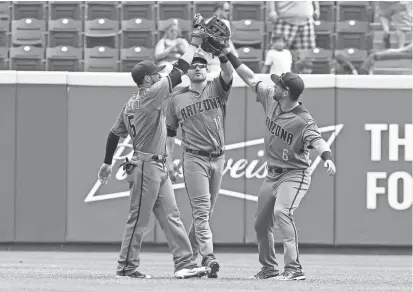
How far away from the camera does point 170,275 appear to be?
10469 mm

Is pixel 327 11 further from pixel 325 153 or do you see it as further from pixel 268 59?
pixel 325 153

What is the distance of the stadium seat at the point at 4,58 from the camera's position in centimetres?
1536

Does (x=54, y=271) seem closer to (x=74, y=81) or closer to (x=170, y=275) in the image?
(x=170, y=275)

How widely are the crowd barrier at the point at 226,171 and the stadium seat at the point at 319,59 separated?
61 cm

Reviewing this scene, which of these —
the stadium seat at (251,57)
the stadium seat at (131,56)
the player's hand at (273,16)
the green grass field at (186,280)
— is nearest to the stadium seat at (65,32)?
the stadium seat at (131,56)

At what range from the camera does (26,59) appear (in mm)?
15516

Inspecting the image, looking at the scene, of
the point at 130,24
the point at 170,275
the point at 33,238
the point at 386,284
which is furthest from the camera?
the point at 130,24

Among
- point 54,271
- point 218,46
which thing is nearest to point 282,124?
point 218,46

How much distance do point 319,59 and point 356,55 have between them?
0.59 m

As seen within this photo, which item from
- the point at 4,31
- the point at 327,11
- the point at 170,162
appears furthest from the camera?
the point at 327,11

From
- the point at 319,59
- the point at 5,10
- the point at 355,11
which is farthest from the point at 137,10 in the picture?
the point at 355,11

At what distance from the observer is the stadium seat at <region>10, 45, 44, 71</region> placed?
50.8 feet

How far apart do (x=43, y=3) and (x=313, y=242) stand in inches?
208

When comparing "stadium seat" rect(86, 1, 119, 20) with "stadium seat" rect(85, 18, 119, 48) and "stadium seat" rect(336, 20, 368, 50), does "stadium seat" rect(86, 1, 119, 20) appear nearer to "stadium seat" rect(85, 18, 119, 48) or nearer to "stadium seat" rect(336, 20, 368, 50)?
"stadium seat" rect(85, 18, 119, 48)
